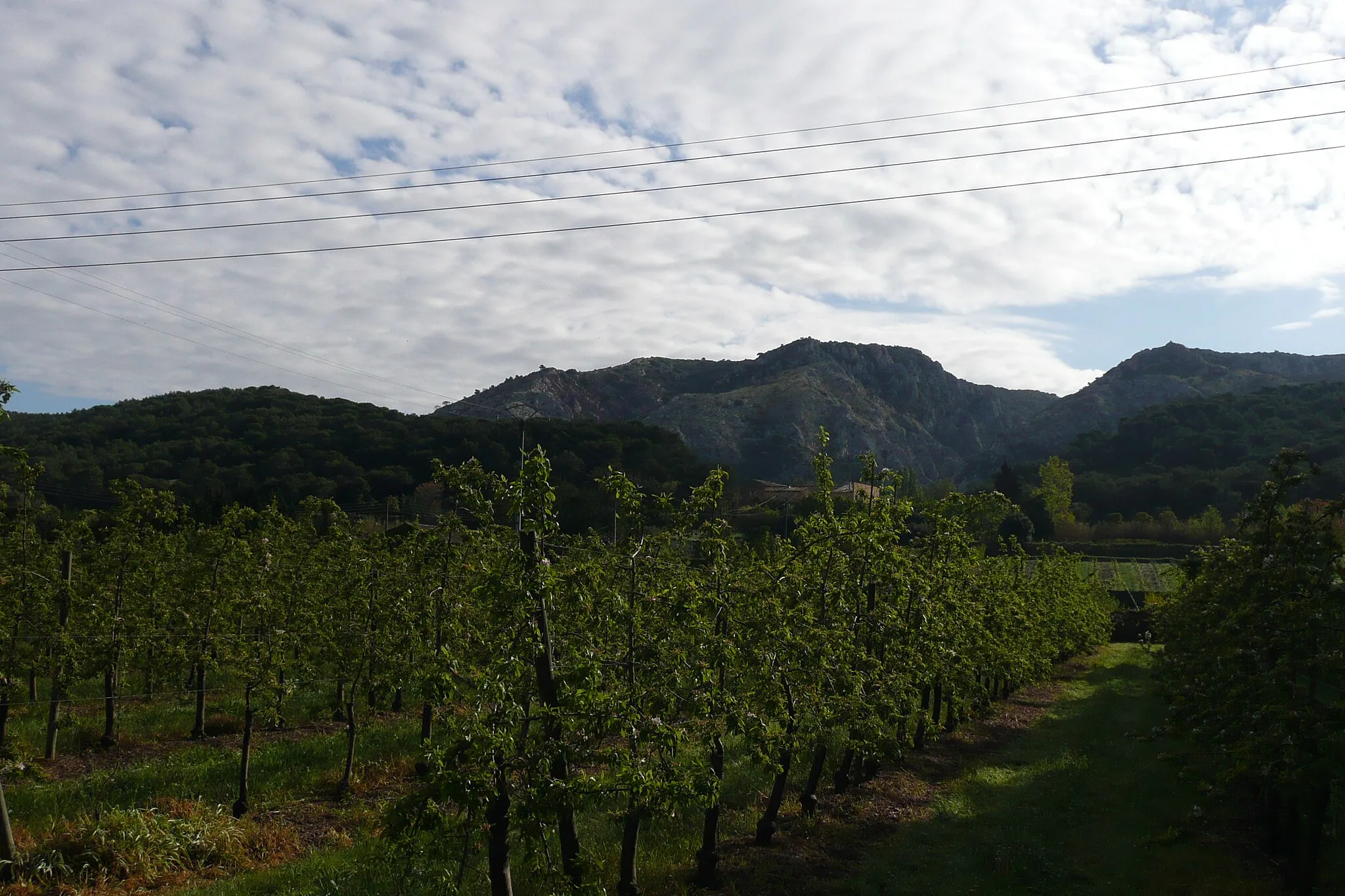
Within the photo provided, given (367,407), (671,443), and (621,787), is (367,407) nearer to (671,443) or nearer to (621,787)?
(671,443)

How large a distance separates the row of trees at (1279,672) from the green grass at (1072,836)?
0.90m

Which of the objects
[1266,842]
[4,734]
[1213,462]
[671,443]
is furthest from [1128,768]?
[1213,462]

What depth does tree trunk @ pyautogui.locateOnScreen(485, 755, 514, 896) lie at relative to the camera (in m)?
7.50

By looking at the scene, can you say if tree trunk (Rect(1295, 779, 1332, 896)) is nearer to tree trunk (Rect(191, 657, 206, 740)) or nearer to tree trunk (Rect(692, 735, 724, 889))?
tree trunk (Rect(692, 735, 724, 889))

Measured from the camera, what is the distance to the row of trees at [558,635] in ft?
26.3

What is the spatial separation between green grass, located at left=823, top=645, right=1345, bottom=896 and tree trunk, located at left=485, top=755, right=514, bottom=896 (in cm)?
650

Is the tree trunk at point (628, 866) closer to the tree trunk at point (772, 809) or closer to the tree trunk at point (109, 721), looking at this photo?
the tree trunk at point (772, 809)

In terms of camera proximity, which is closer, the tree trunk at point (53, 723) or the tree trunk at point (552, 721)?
the tree trunk at point (552, 721)

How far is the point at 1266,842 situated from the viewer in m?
14.4

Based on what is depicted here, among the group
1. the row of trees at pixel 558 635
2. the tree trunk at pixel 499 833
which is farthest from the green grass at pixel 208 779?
the tree trunk at pixel 499 833

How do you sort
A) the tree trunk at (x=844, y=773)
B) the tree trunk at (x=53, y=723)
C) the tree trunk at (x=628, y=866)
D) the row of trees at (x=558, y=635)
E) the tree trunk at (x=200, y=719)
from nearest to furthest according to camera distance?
the row of trees at (x=558, y=635)
the tree trunk at (x=628, y=866)
the tree trunk at (x=844, y=773)
the tree trunk at (x=53, y=723)
the tree trunk at (x=200, y=719)

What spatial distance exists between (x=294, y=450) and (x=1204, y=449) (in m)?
116

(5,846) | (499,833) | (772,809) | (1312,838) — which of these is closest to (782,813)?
(772,809)

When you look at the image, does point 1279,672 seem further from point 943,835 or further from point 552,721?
point 552,721
